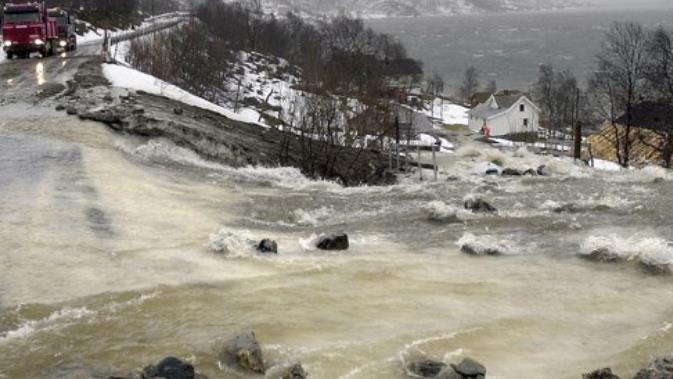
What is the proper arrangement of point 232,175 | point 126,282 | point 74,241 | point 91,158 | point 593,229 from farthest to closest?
point 232,175, point 91,158, point 593,229, point 74,241, point 126,282

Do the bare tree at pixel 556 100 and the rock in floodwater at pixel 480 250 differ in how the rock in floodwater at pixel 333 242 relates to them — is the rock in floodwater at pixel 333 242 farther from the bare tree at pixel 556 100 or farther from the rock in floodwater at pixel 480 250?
the bare tree at pixel 556 100

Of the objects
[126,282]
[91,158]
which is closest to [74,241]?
[126,282]

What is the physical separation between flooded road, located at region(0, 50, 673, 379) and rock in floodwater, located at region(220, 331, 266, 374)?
0.15 metres

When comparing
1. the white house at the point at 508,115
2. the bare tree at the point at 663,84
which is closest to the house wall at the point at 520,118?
the white house at the point at 508,115

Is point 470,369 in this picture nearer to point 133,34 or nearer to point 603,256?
point 603,256

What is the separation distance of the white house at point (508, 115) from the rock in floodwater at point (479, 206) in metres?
74.1

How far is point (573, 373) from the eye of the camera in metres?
7.53

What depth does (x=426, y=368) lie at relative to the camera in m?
7.41

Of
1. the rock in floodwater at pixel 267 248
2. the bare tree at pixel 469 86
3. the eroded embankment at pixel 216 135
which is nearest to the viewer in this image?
the rock in floodwater at pixel 267 248

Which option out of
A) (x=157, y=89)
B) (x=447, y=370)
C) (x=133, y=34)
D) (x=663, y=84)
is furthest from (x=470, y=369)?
(x=133, y=34)

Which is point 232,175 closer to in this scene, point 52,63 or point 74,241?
point 74,241

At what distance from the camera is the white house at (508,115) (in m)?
86.4

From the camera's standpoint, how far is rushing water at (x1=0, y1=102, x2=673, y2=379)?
792cm

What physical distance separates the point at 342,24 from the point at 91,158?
132 meters
